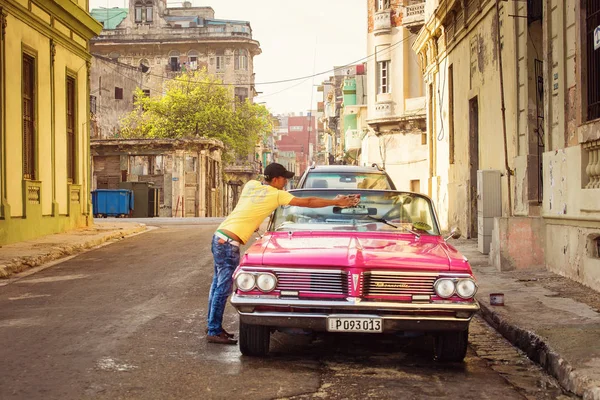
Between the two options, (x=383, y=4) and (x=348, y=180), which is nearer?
(x=348, y=180)

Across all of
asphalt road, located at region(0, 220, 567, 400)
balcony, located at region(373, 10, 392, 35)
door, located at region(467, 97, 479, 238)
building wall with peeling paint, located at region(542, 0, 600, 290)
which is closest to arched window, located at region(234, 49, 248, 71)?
balcony, located at region(373, 10, 392, 35)

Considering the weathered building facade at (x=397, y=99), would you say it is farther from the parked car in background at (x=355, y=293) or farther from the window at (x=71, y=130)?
the parked car in background at (x=355, y=293)

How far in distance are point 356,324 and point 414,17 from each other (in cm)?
3361

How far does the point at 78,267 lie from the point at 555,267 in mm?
8006

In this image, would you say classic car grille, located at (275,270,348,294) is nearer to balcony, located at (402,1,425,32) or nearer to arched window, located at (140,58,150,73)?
balcony, located at (402,1,425,32)

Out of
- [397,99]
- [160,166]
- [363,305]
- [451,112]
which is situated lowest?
[363,305]

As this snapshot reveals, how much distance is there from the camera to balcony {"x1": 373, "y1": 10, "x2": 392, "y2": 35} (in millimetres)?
42394

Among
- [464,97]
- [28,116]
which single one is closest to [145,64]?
[28,116]

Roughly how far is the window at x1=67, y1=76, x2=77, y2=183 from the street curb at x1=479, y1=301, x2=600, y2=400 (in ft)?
58.7

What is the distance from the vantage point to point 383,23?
140 ft

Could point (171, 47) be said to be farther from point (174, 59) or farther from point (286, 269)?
point (286, 269)

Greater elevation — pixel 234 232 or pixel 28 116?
pixel 28 116

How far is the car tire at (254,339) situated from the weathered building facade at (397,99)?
110 feet

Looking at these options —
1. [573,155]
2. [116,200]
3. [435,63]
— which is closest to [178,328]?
[573,155]
